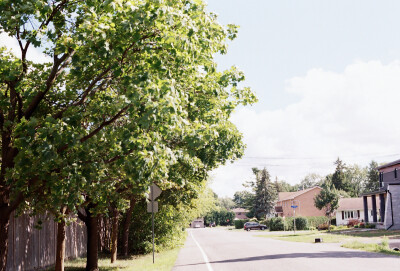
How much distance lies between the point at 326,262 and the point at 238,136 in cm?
542

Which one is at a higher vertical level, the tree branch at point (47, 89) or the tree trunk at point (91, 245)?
the tree branch at point (47, 89)

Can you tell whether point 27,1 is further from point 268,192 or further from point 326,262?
point 268,192

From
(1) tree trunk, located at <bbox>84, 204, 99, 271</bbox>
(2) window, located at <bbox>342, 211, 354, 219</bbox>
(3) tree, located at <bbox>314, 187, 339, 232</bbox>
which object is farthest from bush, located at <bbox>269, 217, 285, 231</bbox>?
(1) tree trunk, located at <bbox>84, 204, 99, 271</bbox>

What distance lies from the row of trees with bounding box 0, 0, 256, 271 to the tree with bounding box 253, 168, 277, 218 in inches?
3122

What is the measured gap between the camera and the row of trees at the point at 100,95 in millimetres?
7141

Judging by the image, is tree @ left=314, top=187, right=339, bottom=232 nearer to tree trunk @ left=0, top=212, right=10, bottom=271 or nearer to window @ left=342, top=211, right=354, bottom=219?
window @ left=342, top=211, right=354, bottom=219

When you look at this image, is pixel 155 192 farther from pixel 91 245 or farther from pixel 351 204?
pixel 351 204

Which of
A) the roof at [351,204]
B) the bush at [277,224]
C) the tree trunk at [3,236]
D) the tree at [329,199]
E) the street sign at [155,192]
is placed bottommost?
the bush at [277,224]

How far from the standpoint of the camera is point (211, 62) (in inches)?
372


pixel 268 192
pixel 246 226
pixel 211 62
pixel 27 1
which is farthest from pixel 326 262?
pixel 268 192

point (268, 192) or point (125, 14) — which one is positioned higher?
point (125, 14)

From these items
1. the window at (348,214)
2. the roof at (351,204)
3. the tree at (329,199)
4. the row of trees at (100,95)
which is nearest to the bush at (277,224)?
→ the tree at (329,199)

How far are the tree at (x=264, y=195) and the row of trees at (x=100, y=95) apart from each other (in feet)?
260

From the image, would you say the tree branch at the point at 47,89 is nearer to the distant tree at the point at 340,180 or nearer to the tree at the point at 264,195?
the tree at the point at 264,195
